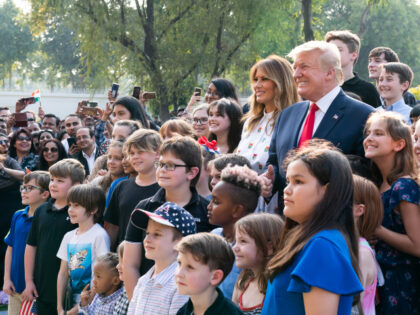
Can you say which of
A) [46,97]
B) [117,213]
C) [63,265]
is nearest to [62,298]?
[63,265]

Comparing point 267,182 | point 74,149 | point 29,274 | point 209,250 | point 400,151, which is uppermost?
point 400,151

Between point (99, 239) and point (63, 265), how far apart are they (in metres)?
0.48

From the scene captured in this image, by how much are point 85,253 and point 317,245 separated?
299cm

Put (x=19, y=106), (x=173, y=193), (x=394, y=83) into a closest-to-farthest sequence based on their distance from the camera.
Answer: (x=173, y=193), (x=394, y=83), (x=19, y=106)

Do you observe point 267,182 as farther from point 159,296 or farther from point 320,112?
point 159,296

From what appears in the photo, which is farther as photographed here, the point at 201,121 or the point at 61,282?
the point at 201,121

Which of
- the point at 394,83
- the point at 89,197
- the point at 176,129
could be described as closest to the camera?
the point at 89,197

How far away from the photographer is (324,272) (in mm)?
2410

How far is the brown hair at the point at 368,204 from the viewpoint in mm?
3395

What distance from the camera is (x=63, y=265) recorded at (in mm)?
5250

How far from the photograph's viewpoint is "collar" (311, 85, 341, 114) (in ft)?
12.9

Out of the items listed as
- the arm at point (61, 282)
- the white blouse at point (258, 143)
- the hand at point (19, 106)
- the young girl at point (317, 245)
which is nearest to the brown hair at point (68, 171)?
the arm at point (61, 282)

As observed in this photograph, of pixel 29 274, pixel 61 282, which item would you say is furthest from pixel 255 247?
pixel 29 274

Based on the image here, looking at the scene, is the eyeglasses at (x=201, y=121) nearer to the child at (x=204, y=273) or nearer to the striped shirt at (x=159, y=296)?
the striped shirt at (x=159, y=296)
